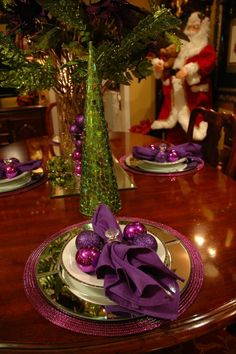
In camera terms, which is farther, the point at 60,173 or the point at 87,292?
the point at 60,173

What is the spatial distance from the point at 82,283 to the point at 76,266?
0.04 m

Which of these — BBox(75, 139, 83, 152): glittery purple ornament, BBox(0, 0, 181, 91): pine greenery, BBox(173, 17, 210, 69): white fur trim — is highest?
BBox(173, 17, 210, 69): white fur trim

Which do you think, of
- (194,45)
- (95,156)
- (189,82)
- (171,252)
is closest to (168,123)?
(189,82)

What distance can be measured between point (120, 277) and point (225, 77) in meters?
2.58

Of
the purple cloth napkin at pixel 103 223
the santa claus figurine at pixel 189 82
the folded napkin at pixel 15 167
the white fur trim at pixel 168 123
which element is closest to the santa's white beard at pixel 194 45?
the santa claus figurine at pixel 189 82

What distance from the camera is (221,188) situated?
0.91 metres

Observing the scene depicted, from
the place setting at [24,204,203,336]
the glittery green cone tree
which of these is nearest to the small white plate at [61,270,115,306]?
the place setting at [24,204,203,336]

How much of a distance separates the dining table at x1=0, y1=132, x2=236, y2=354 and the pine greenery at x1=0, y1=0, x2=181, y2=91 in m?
0.35

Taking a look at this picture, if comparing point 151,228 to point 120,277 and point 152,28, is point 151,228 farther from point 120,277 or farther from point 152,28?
point 152,28

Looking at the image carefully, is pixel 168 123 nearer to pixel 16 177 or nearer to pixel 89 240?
pixel 16 177

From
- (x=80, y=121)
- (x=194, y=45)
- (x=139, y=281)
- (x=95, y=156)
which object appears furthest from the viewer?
(x=194, y=45)

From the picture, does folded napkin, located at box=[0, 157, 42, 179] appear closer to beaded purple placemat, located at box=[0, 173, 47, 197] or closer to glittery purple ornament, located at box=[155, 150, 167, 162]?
beaded purple placemat, located at box=[0, 173, 47, 197]

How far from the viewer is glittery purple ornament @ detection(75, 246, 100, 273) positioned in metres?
0.49

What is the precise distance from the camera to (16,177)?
973 mm
